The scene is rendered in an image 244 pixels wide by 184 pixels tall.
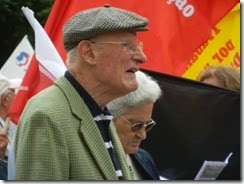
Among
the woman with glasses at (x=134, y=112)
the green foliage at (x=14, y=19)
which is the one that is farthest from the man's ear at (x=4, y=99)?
the woman with glasses at (x=134, y=112)

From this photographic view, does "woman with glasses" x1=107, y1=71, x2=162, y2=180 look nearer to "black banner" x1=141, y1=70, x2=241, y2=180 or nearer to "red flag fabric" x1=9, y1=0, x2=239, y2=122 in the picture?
"black banner" x1=141, y1=70, x2=241, y2=180

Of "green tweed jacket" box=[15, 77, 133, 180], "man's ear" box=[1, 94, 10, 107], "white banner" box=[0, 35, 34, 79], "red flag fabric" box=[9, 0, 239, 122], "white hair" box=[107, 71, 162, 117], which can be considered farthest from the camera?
"white banner" box=[0, 35, 34, 79]

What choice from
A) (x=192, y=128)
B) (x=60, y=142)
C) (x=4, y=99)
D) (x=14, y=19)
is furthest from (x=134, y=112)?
(x=14, y=19)

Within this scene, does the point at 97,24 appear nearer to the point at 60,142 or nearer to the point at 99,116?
the point at 99,116

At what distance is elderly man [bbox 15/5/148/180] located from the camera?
2.34 metres

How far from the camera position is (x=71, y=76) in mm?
2570

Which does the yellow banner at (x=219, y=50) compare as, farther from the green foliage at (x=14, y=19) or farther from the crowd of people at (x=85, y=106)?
the crowd of people at (x=85, y=106)

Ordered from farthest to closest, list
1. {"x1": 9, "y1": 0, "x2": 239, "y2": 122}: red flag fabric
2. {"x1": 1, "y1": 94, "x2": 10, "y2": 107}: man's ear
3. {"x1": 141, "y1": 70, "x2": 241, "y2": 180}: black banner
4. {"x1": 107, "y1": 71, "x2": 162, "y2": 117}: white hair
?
{"x1": 1, "y1": 94, "x2": 10, "y2": 107}: man's ear
{"x1": 9, "y1": 0, "x2": 239, "y2": 122}: red flag fabric
{"x1": 141, "y1": 70, "x2": 241, "y2": 180}: black banner
{"x1": 107, "y1": 71, "x2": 162, "y2": 117}: white hair

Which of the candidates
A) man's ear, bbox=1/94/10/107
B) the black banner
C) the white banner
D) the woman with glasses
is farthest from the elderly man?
the white banner

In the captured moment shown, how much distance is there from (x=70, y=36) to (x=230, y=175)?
180cm

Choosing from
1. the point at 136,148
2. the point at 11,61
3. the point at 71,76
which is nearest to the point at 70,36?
the point at 71,76

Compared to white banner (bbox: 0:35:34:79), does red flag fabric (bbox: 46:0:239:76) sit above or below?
above

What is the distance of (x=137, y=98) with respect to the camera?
3.21 meters

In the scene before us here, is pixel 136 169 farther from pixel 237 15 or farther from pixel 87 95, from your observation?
pixel 237 15
